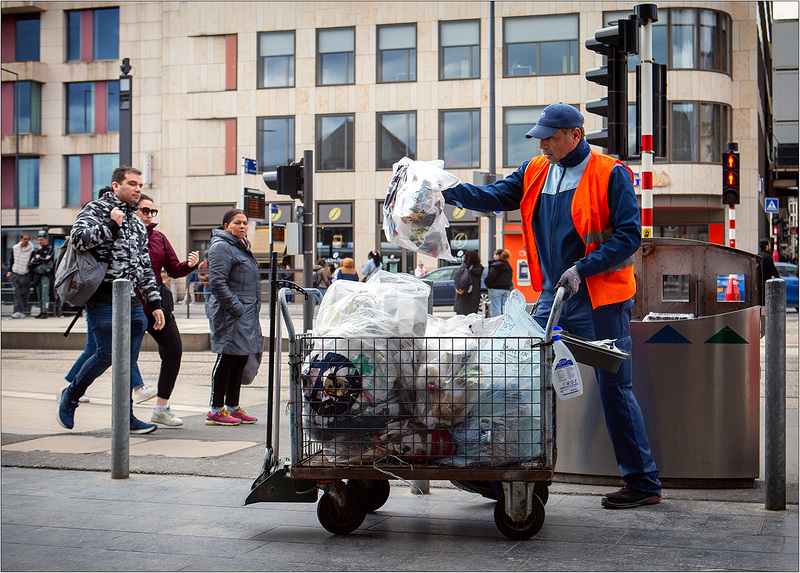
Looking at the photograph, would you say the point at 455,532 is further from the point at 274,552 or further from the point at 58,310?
the point at 58,310

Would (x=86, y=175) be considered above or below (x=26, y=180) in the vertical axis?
above

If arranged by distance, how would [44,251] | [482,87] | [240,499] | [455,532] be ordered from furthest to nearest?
[482,87] → [44,251] → [240,499] → [455,532]

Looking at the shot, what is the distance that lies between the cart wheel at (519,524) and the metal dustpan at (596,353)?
2.07 ft

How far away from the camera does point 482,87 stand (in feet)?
113

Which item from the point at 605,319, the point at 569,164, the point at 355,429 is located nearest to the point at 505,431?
the point at 355,429

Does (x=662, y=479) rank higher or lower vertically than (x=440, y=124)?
lower

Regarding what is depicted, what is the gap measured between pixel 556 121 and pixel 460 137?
100 ft

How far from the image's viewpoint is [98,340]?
6.70m

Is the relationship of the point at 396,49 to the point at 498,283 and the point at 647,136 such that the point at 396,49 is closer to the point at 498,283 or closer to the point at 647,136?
the point at 498,283

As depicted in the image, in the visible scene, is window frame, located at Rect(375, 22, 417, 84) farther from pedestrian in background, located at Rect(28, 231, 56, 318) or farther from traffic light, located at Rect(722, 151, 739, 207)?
traffic light, located at Rect(722, 151, 739, 207)

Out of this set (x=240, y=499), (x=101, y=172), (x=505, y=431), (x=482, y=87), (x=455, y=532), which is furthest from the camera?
(x=101, y=172)

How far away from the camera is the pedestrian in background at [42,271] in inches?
897

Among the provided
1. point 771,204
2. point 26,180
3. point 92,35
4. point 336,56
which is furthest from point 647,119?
point 26,180

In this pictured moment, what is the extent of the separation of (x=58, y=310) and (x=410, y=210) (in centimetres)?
2095
